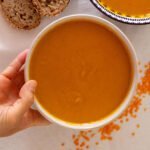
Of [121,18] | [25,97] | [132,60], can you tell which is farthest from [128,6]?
[25,97]

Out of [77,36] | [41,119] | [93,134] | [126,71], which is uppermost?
[77,36]

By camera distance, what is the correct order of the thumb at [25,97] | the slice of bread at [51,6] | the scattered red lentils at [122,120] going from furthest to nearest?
1. the scattered red lentils at [122,120]
2. the slice of bread at [51,6]
3. the thumb at [25,97]

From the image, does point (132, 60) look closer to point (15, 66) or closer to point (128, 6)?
point (128, 6)

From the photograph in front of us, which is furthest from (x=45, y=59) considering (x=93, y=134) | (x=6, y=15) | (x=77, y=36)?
(x=93, y=134)

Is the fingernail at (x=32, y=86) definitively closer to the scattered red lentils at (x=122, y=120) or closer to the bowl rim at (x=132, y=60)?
the bowl rim at (x=132, y=60)

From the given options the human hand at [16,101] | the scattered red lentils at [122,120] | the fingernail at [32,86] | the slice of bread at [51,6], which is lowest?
the scattered red lentils at [122,120]

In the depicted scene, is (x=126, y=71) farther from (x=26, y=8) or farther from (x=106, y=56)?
(x=26, y=8)

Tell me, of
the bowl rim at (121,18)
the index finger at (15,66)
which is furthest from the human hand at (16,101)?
the bowl rim at (121,18)
